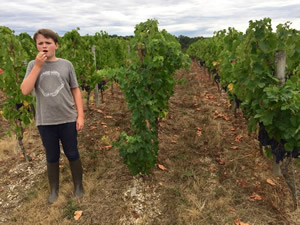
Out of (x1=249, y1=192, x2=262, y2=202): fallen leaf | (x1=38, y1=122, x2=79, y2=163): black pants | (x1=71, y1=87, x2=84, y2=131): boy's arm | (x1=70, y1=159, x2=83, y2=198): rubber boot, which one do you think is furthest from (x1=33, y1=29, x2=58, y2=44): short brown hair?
(x1=249, y1=192, x2=262, y2=202): fallen leaf

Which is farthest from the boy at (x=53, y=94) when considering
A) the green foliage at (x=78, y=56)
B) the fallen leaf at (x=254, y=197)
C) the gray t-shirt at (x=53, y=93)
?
the green foliage at (x=78, y=56)

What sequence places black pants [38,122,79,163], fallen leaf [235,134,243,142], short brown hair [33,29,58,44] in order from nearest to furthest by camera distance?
short brown hair [33,29,58,44] < black pants [38,122,79,163] < fallen leaf [235,134,243,142]

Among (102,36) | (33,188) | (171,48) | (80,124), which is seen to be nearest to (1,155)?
(33,188)

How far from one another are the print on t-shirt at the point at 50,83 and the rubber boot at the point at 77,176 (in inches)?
39.9

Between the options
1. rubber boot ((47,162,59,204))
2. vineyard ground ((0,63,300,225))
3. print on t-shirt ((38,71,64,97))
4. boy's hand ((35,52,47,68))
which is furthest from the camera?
rubber boot ((47,162,59,204))

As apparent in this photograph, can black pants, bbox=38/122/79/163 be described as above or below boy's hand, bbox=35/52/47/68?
below

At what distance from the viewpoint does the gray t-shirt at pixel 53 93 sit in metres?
2.52

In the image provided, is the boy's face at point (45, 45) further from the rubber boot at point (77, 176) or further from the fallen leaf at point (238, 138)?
the fallen leaf at point (238, 138)

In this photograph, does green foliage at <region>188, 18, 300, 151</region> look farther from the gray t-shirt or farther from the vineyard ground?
the gray t-shirt

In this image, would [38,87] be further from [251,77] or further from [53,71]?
[251,77]

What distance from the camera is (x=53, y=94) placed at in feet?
8.34

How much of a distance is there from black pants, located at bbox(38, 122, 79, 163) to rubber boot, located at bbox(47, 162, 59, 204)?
103 mm

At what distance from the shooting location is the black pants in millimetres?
2680

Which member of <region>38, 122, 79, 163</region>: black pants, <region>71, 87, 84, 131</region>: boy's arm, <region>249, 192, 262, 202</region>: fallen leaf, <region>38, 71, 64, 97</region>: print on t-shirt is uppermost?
<region>38, 71, 64, 97</region>: print on t-shirt
